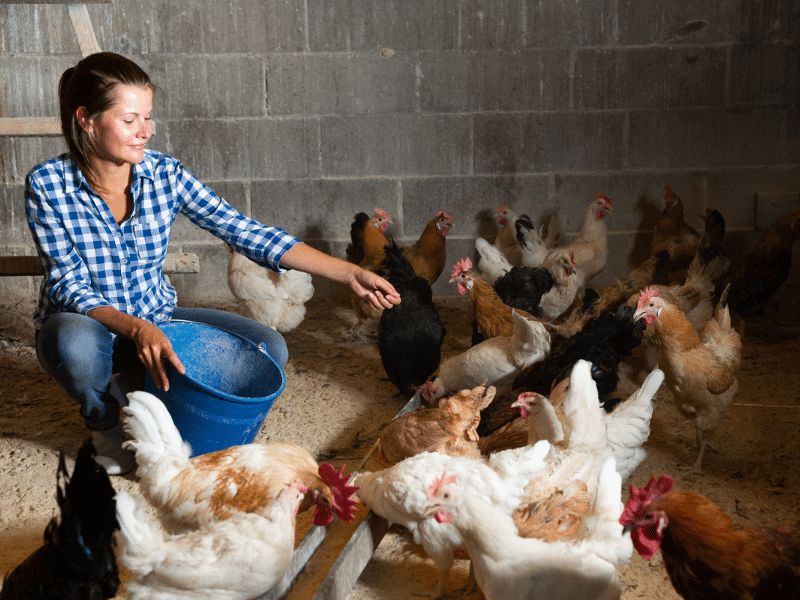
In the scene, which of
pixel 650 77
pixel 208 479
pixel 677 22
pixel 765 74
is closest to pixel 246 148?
pixel 650 77

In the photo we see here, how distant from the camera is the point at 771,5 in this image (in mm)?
4445

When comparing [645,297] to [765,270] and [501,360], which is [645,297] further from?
[765,270]

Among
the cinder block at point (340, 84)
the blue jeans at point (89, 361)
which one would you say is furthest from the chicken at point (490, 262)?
the blue jeans at point (89, 361)

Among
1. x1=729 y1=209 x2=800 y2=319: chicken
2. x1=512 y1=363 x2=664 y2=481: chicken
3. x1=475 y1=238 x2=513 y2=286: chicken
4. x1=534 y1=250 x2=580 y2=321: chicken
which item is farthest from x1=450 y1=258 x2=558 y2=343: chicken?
x1=729 y1=209 x2=800 y2=319: chicken

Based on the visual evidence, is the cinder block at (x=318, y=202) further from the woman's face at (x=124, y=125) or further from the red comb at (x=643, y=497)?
the red comb at (x=643, y=497)

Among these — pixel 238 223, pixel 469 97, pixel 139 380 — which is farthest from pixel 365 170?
pixel 139 380

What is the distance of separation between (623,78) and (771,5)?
3.59ft

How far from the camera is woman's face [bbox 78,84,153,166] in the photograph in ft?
6.97

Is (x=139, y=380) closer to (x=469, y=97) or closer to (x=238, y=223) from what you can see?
(x=238, y=223)

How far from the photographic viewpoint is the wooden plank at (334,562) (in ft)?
5.65

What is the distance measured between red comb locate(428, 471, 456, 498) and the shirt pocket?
4.74 ft

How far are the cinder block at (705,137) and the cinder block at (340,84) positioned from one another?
5.67 ft

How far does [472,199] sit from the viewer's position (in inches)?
192

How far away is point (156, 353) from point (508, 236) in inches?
129
